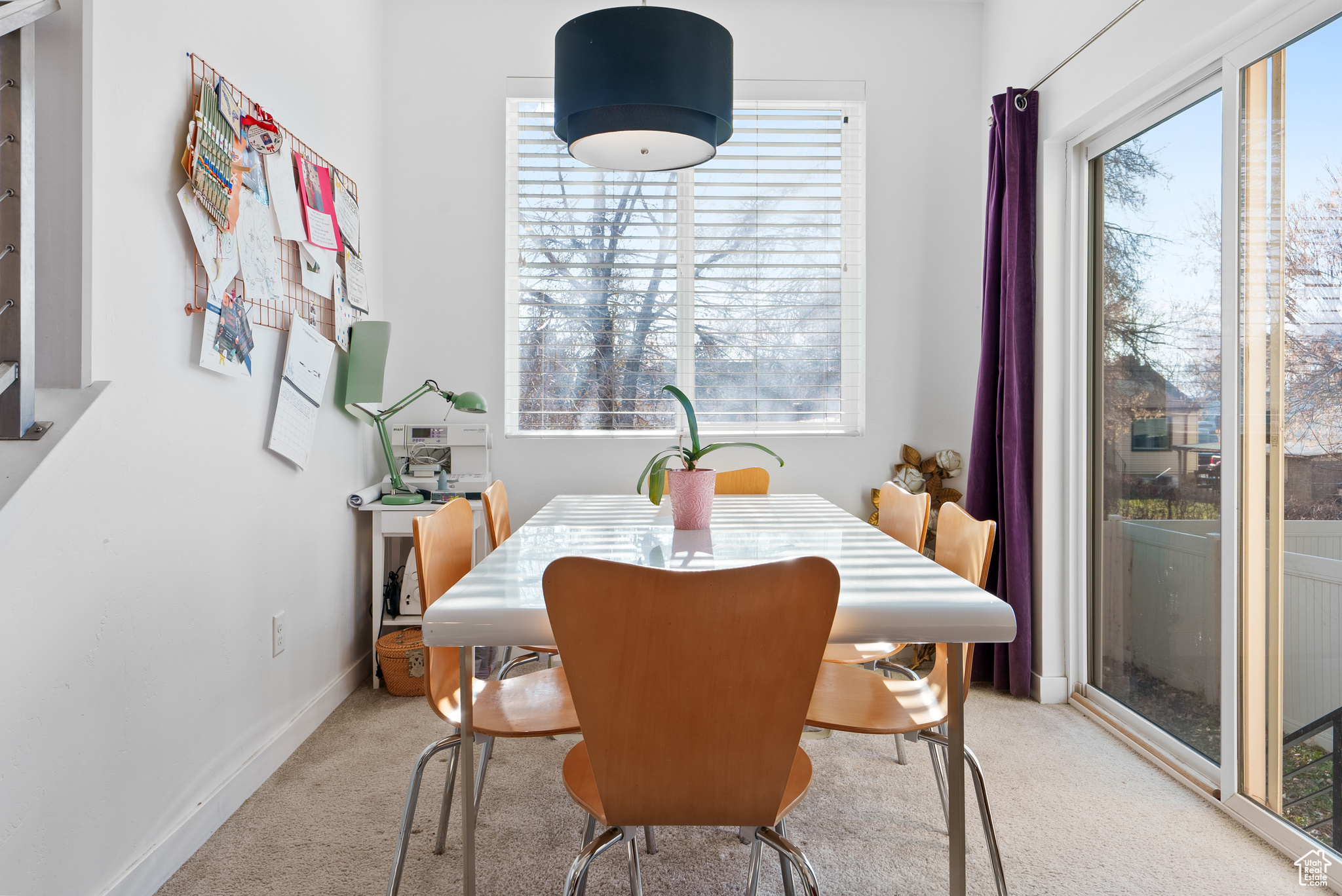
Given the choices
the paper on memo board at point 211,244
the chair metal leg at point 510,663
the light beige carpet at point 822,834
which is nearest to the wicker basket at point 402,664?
the light beige carpet at point 822,834

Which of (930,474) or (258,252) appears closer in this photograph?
(258,252)

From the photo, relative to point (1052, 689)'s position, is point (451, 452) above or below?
above

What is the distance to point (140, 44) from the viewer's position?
1.65 meters

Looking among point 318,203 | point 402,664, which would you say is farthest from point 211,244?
point 402,664

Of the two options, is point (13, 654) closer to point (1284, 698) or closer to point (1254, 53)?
point (1284, 698)

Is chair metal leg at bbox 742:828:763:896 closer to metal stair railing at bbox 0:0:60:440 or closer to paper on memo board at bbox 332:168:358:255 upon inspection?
metal stair railing at bbox 0:0:60:440

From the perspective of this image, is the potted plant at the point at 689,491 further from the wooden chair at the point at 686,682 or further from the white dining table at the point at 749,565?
the wooden chair at the point at 686,682

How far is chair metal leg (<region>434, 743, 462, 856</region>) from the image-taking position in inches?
67.3

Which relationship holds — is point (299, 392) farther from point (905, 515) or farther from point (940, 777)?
point (940, 777)

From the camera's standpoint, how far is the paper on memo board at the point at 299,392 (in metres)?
2.32

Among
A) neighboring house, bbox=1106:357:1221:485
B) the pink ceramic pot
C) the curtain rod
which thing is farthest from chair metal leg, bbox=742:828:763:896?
the curtain rod

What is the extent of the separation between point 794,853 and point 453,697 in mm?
797

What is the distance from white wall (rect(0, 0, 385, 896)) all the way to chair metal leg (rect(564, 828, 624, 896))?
995 millimetres

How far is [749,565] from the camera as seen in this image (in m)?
1.10
